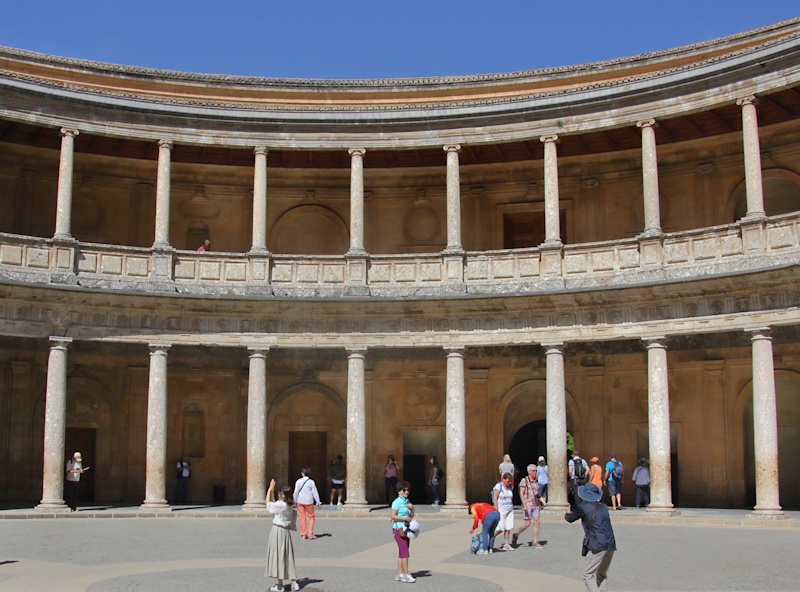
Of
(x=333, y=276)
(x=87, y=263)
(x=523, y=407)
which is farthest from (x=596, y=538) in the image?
(x=523, y=407)

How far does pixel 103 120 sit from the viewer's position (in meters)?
29.7

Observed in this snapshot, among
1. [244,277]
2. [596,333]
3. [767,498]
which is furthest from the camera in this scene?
[244,277]

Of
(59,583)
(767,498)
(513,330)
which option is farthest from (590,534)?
(513,330)

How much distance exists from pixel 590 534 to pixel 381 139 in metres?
19.5

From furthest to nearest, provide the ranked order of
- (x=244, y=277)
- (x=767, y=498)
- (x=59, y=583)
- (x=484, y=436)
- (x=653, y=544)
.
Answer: (x=484, y=436) < (x=244, y=277) < (x=767, y=498) < (x=653, y=544) < (x=59, y=583)

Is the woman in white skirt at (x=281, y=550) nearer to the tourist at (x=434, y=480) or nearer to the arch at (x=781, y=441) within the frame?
the tourist at (x=434, y=480)

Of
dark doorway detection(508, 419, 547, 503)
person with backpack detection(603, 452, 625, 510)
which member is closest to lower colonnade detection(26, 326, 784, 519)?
person with backpack detection(603, 452, 625, 510)

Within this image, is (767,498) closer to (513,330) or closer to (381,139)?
(513,330)

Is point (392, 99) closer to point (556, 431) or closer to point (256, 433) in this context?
point (256, 433)

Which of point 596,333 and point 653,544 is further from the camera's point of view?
point 596,333

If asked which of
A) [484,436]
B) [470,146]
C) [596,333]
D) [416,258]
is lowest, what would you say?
[484,436]

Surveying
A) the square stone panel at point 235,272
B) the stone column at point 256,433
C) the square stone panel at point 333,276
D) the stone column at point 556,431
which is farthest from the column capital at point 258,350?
the stone column at point 556,431

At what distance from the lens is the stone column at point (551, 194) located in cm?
2944

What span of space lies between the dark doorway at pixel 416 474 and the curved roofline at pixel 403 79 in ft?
39.0
